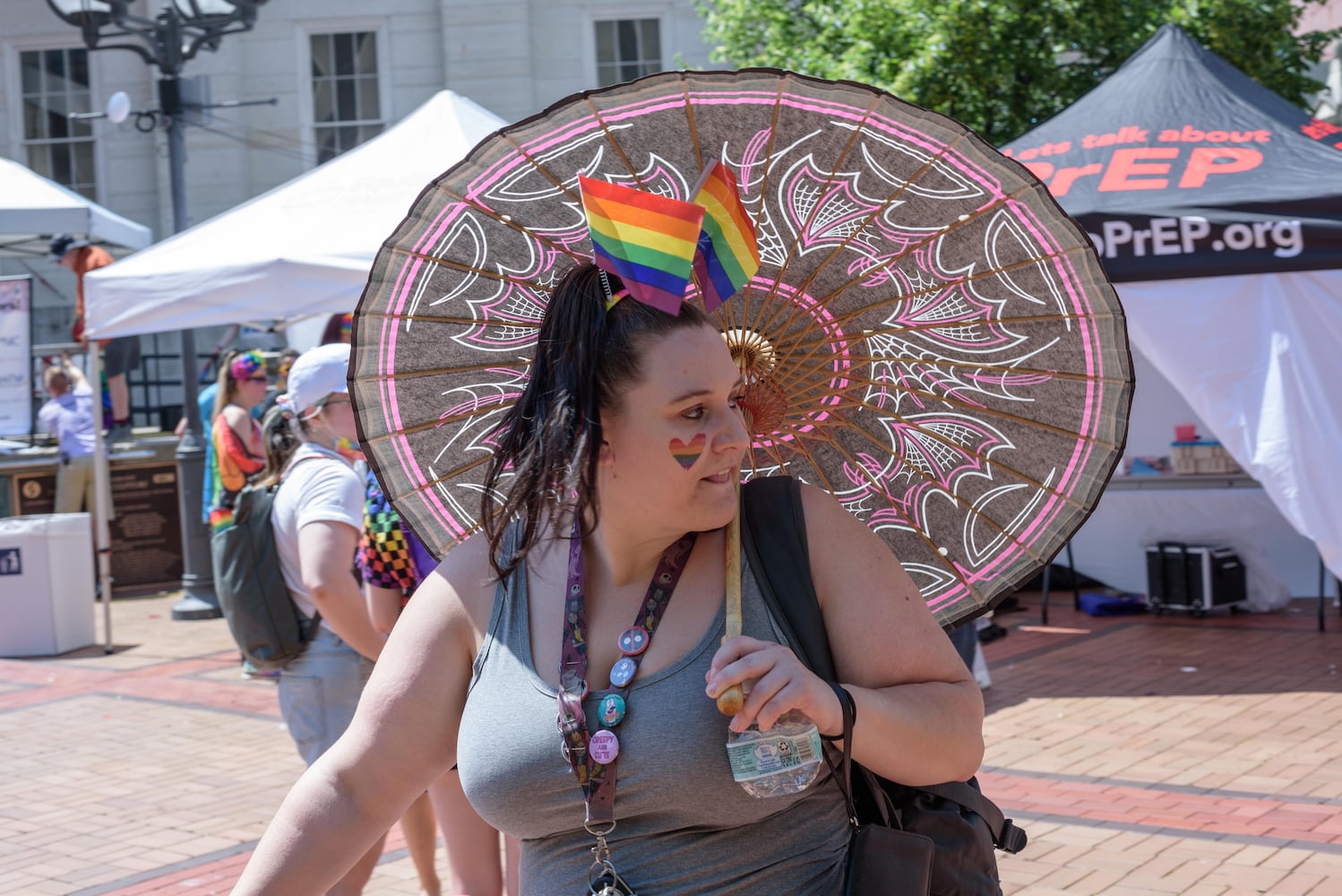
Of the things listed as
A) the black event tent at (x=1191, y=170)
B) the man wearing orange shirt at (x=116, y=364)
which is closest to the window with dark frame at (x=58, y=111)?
the man wearing orange shirt at (x=116, y=364)

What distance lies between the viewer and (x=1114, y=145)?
8.42 metres

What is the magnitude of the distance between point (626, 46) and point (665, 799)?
1976 centimetres

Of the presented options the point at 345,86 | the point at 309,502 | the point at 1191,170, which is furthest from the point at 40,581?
the point at 345,86

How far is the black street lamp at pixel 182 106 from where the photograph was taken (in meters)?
11.0

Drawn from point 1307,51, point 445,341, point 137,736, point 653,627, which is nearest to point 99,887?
point 137,736

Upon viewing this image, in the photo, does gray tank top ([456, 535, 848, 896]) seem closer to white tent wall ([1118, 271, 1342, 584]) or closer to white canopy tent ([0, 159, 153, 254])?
white tent wall ([1118, 271, 1342, 584])

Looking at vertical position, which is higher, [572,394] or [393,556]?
[572,394]

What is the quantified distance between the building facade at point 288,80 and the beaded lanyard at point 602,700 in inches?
740

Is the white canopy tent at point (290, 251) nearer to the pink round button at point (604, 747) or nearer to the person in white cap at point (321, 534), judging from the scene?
the person in white cap at point (321, 534)

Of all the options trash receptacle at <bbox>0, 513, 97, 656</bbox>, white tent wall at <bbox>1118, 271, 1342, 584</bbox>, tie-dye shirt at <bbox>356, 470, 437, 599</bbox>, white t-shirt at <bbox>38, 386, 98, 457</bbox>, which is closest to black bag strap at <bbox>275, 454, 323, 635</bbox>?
tie-dye shirt at <bbox>356, 470, 437, 599</bbox>

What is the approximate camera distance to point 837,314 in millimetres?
2277

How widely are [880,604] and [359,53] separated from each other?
66.9ft

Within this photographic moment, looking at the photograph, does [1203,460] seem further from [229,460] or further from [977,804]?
[977,804]

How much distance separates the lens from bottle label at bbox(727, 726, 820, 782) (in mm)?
1676
